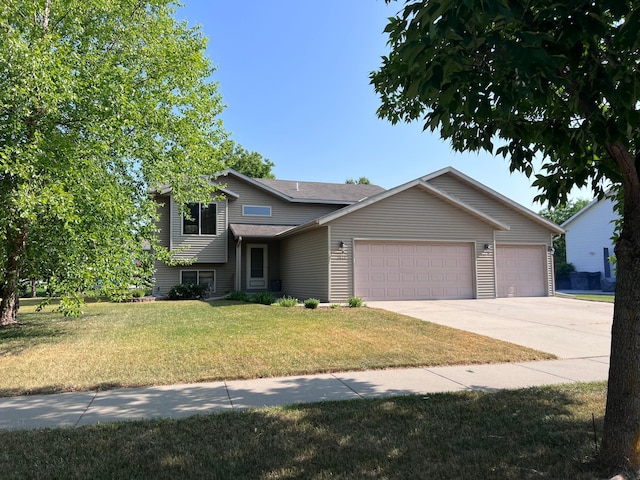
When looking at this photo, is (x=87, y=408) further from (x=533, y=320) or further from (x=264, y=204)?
(x=264, y=204)

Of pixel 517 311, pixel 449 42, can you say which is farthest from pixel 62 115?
pixel 517 311

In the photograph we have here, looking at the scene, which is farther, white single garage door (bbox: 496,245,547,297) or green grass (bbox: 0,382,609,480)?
white single garage door (bbox: 496,245,547,297)

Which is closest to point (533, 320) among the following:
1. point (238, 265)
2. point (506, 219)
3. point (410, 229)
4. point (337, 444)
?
point (410, 229)

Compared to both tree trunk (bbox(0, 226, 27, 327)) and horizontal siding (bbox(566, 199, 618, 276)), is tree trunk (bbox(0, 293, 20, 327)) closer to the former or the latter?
tree trunk (bbox(0, 226, 27, 327))

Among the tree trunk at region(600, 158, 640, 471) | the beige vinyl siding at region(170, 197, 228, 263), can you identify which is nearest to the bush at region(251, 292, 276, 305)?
the beige vinyl siding at region(170, 197, 228, 263)

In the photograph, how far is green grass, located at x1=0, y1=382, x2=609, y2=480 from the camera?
334 cm

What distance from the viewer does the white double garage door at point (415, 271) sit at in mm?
16438

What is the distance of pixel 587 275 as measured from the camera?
3041 centimetres

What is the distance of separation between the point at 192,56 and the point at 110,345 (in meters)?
7.60

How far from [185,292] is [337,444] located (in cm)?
1710

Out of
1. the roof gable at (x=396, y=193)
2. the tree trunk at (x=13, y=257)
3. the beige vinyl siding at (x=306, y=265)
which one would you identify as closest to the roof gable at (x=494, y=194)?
the roof gable at (x=396, y=193)

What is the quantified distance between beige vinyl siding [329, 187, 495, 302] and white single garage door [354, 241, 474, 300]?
12.5 inches

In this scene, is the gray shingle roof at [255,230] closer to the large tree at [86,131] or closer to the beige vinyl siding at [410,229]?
the beige vinyl siding at [410,229]

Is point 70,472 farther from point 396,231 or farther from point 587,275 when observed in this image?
point 587,275
